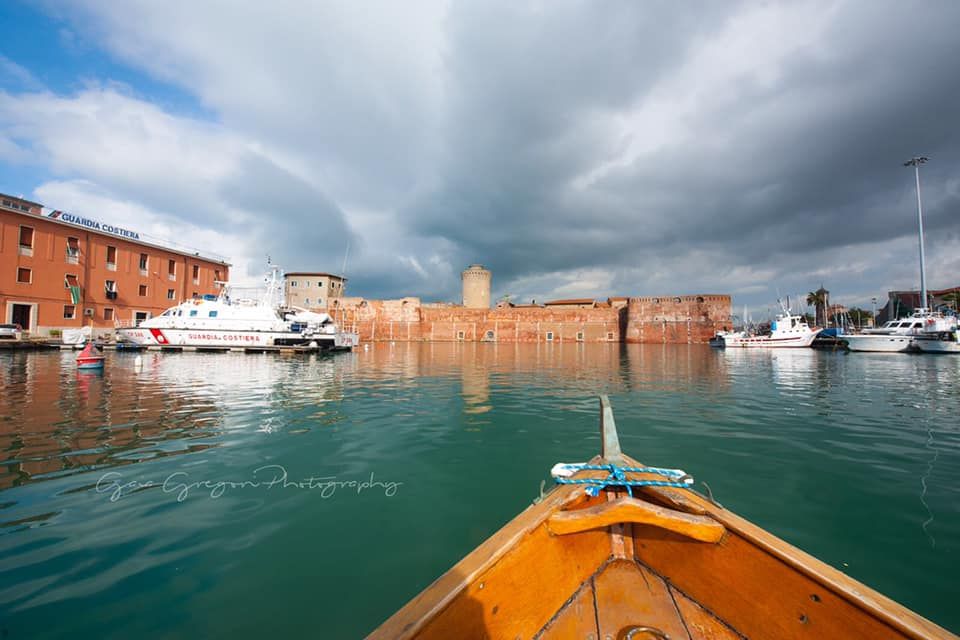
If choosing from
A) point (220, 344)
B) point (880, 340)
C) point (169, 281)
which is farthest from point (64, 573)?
point (880, 340)

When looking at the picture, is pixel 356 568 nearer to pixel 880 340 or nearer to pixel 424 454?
pixel 424 454

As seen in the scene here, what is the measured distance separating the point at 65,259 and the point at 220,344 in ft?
53.2

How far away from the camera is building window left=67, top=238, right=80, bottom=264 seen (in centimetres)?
2883

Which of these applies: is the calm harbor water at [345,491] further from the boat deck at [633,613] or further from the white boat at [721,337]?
the white boat at [721,337]

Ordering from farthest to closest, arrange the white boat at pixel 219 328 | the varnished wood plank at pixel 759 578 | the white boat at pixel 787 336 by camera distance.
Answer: the white boat at pixel 787 336 → the white boat at pixel 219 328 → the varnished wood plank at pixel 759 578

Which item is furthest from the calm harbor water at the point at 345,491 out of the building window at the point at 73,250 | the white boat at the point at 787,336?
the white boat at the point at 787,336

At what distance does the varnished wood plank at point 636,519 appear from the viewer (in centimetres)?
241

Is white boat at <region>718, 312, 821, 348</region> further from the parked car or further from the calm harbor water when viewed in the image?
the parked car

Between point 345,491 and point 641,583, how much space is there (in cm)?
340

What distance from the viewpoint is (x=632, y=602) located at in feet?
8.32

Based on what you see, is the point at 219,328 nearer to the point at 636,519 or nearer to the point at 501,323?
the point at 636,519

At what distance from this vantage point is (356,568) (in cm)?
312

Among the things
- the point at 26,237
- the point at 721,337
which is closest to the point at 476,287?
the point at 721,337

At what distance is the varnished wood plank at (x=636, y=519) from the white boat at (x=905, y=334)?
40.8 metres
